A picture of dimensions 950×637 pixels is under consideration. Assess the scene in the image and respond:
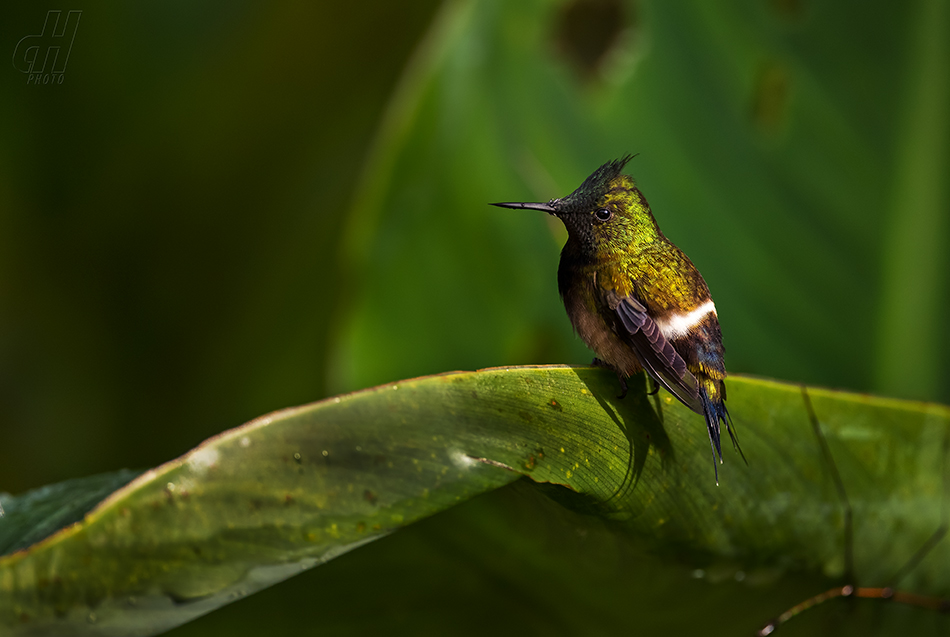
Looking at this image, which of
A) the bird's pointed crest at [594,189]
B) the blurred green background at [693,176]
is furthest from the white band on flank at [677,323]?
the blurred green background at [693,176]

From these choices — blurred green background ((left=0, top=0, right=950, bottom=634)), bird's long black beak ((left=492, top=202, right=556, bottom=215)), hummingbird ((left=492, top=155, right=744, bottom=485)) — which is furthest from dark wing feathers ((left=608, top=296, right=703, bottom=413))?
blurred green background ((left=0, top=0, right=950, bottom=634))

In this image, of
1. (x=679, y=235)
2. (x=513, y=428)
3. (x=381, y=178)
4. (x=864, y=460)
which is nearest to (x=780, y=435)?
(x=864, y=460)

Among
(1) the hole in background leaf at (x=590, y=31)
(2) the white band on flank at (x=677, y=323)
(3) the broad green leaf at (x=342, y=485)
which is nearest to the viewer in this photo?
(3) the broad green leaf at (x=342, y=485)

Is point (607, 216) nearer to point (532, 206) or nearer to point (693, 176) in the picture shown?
point (532, 206)

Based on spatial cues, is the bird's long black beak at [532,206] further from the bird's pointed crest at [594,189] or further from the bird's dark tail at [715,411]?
the bird's dark tail at [715,411]

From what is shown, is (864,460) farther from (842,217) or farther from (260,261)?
(260,261)

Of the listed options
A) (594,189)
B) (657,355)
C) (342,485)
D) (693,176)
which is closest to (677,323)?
(657,355)

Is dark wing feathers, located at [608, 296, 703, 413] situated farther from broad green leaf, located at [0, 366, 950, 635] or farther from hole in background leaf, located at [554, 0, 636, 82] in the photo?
hole in background leaf, located at [554, 0, 636, 82]

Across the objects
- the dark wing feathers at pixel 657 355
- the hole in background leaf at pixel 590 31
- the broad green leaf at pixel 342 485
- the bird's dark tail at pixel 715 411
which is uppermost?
the hole in background leaf at pixel 590 31
